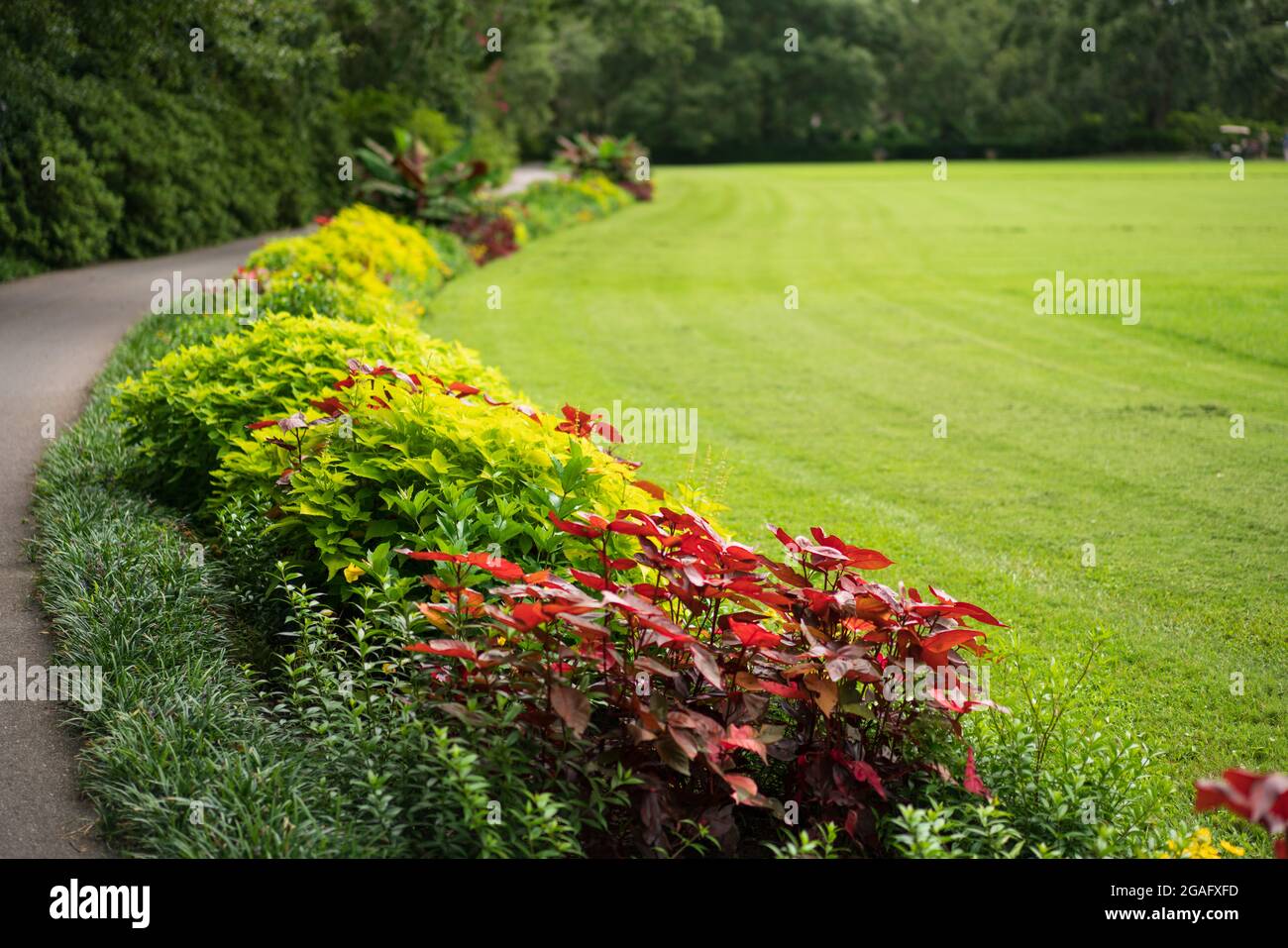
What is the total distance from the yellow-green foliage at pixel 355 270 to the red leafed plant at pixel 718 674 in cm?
505

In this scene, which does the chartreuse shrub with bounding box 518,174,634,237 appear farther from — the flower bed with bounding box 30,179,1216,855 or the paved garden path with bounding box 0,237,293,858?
the flower bed with bounding box 30,179,1216,855

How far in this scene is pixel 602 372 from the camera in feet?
37.7

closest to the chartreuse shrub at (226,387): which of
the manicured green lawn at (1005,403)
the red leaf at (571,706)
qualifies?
the manicured green lawn at (1005,403)

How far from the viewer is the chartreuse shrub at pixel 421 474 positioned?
402 centimetres

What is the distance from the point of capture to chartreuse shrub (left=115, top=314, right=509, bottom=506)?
575cm

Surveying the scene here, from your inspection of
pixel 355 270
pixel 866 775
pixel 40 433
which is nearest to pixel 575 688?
pixel 866 775

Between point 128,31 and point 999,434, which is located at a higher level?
point 128,31

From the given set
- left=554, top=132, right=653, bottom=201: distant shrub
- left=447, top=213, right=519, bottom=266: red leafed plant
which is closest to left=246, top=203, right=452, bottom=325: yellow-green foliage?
left=447, top=213, right=519, bottom=266: red leafed plant

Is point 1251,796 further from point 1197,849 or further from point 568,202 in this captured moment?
point 568,202

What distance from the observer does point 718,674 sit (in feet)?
10.00

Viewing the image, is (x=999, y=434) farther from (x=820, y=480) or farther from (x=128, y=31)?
(x=128, y=31)
